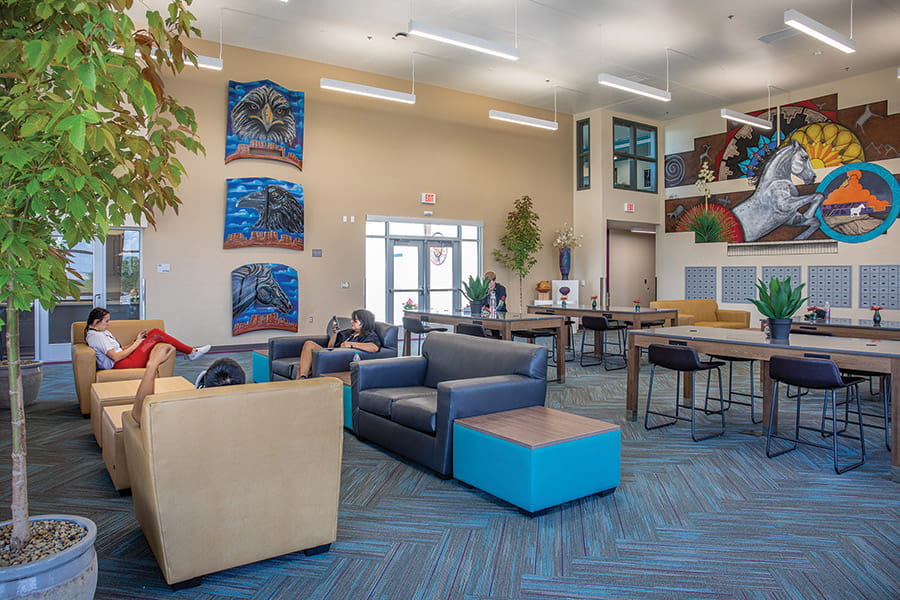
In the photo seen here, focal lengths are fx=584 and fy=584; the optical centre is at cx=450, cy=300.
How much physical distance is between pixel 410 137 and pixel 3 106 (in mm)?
9723

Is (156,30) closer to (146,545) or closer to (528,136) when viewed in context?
(146,545)

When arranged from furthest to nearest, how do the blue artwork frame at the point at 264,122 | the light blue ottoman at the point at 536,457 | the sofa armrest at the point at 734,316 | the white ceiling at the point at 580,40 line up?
the sofa armrest at the point at 734,316 < the blue artwork frame at the point at 264,122 < the white ceiling at the point at 580,40 < the light blue ottoman at the point at 536,457

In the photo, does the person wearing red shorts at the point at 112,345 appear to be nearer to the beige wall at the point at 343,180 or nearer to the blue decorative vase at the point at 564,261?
the beige wall at the point at 343,180

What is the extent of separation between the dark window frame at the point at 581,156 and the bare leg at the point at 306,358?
8715 millimetres

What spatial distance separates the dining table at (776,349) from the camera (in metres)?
3.68

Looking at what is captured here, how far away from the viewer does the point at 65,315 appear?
8273mm

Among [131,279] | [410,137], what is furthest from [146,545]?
[410,137]

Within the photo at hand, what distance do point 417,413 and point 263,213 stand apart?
255 inches

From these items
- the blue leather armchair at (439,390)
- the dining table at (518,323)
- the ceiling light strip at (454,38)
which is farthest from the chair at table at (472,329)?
the ceiling light strip at (454,38)

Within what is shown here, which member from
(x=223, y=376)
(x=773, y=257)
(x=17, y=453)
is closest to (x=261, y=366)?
(x=223, y=376)

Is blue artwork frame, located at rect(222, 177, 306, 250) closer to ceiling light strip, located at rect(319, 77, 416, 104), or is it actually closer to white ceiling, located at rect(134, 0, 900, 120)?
ceiling light strip, located at rect(319, 77, 416, 104)

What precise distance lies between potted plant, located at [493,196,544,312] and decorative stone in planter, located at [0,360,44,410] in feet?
26.7

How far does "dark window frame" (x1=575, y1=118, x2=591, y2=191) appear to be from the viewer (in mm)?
12711

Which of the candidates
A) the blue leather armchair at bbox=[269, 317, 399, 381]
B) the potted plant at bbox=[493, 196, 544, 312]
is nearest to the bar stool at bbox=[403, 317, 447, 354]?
the blue leather armchair at bbox=[269, 317, 399, 381]
